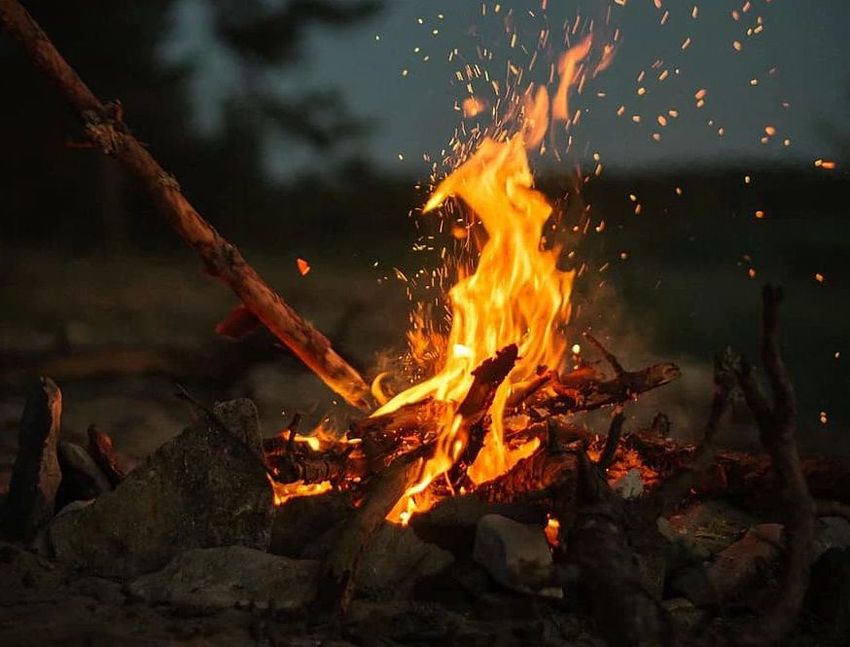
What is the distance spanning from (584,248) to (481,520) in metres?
3.75

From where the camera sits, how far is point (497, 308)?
17.3 ft

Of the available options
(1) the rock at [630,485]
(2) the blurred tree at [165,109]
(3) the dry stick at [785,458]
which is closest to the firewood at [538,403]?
(1) the rock at [630,485]

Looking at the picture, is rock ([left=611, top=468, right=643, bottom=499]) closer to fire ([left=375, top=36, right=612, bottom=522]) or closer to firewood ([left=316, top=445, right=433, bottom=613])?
fire ([left=375, top=36, right=612, bottom=522])

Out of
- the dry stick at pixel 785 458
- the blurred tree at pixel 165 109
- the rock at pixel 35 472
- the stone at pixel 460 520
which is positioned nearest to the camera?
the dry stick at pixel 785 458

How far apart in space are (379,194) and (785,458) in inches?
192

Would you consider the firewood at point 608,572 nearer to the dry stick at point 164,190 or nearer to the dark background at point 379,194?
the dry stick at point 164,190

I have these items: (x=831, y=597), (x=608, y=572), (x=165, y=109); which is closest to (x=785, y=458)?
(x=608, y=572)

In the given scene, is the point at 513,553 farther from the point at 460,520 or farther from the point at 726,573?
the point at 726,573

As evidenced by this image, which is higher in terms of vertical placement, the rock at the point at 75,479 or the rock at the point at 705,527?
the rock at the point at 75,479

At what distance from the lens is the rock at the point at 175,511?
4.03 m

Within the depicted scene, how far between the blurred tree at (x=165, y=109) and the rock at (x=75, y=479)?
9.13ft

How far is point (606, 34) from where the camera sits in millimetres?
6828

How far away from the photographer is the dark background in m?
6.94

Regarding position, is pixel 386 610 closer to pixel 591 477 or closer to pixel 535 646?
pixel 535 646
